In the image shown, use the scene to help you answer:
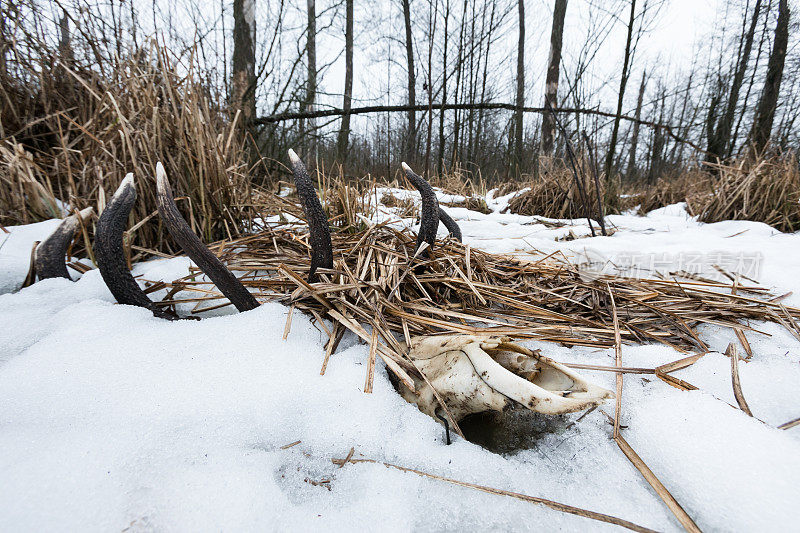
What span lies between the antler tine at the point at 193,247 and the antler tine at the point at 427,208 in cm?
54

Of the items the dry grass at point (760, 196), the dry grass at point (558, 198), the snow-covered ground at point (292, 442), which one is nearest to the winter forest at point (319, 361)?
the snow-covered ground at point (292, 442)

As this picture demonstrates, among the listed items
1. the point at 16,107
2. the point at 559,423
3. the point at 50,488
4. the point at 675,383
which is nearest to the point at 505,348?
the point at 559,423

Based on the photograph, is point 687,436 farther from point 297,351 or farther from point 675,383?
point 297,351

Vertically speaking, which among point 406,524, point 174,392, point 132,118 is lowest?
point 406,524

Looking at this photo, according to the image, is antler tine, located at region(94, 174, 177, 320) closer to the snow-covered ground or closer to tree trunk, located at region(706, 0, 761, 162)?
the snow-covered ground

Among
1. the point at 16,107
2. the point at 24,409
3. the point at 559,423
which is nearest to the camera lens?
the point at 24,409

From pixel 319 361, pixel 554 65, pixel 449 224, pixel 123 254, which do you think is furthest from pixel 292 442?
pixel 554 65

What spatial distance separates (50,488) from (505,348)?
0.70 m

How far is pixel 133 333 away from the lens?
703 millimetres

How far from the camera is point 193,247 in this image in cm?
75

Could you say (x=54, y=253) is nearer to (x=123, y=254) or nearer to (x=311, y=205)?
(x=123, y=254)

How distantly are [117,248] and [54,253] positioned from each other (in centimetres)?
34

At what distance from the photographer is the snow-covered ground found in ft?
1.43

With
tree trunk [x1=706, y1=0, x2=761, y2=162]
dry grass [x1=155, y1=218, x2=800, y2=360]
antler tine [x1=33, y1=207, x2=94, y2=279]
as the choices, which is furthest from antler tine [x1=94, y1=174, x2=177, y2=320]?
tree trunk [x1=706, y1=0, x2=761, y2=162]
